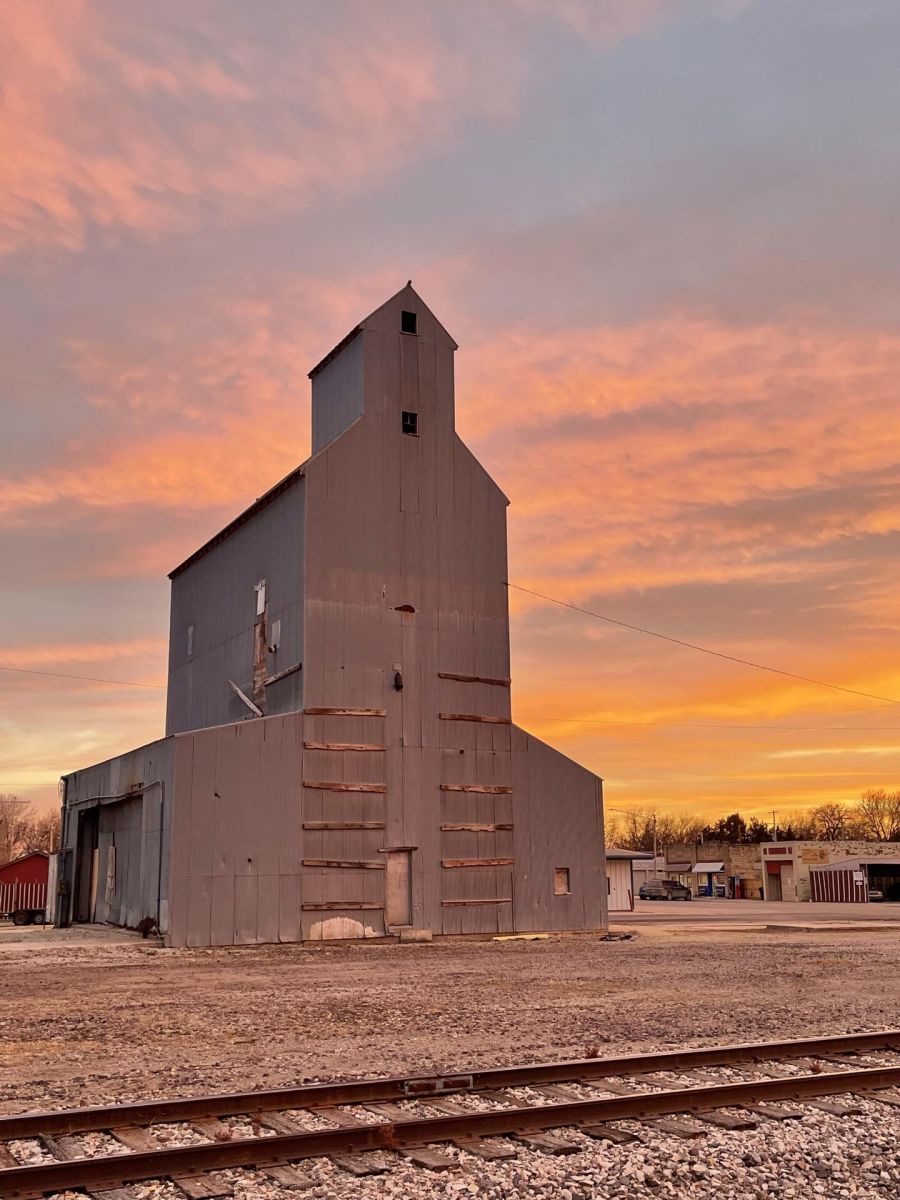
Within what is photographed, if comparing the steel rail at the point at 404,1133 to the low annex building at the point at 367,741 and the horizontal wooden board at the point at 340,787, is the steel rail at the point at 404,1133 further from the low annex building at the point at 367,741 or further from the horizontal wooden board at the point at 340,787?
the horizontal wooden board at the point at 340,787

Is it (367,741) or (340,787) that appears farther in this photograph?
(367,741)

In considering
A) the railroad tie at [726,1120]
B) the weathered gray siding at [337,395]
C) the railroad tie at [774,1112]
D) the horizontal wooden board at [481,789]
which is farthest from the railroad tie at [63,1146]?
the weathered gray siding at [337,395]

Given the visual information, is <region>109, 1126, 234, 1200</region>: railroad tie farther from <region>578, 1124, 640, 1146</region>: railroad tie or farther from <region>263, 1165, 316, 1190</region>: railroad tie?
<region>578, 1124, 640, 1146</region>: railroad tie

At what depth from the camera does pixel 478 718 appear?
111ft

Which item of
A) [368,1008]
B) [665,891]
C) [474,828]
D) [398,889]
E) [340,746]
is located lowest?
[665,891]

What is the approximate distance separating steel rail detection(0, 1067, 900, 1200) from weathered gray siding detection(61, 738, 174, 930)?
70.2 ft

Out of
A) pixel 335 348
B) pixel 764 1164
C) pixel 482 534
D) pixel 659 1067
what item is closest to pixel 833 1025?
pixel 659 1067

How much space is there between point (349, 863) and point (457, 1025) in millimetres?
17011

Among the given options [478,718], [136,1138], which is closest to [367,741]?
[478,718]

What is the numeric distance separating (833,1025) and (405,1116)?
778 centimetres

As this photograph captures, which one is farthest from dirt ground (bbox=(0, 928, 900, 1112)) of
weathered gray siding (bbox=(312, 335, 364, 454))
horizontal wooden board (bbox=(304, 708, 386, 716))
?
weathered gray siding (bbox=(312, 335, 364, 454))

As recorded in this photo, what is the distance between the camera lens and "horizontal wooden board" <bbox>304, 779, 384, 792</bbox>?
30688mm

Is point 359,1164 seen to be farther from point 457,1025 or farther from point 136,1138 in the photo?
point 457,1025

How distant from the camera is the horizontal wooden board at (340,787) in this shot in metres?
30.7
